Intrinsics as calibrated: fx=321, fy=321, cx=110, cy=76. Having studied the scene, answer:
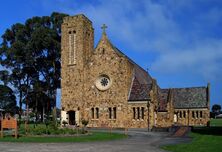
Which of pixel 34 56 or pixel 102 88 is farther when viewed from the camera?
pixel 34 56

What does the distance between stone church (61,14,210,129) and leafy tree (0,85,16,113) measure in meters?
19.4

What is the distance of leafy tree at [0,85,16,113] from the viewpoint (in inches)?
2599

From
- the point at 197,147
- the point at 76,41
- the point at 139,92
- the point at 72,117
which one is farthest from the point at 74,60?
the point at 197,147

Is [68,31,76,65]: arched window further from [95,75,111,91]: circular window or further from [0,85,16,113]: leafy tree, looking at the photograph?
[0,85,16,113]: leafy tree

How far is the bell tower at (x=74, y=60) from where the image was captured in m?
51.1

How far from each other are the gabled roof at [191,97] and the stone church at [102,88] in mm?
15018

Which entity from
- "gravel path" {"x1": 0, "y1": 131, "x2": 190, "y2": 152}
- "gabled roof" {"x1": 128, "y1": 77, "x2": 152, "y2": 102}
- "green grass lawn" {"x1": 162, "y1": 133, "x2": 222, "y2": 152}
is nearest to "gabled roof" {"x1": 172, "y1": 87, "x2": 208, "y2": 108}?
"gabled roof" {"x1": 128, "y1": 77, "x2": 152, "y2": 102}

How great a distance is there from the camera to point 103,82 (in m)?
50.7

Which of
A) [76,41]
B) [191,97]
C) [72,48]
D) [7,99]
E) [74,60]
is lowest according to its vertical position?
[7,99]

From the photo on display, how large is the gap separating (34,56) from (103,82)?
17.6 m

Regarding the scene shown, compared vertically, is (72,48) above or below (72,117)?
above

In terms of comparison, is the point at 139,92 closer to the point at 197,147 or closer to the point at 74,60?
the point at 74,60

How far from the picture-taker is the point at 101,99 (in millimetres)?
49906

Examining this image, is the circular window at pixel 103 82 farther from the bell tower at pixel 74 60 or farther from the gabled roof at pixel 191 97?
the gabled roof at pixel 191 97
